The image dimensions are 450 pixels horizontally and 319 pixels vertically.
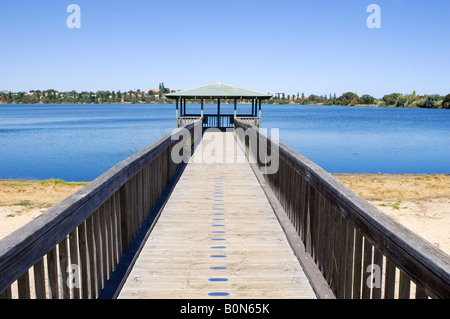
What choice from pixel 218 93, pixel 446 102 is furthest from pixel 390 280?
pixel 446 102

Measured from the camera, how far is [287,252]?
418 centimetres

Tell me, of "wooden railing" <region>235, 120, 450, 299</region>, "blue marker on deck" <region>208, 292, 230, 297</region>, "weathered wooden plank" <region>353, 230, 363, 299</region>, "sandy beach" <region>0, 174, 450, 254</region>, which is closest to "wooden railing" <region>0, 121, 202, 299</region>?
"blue marker on deck" <region>208, 292, 230, 297</region>

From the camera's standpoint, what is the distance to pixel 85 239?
2.80 m

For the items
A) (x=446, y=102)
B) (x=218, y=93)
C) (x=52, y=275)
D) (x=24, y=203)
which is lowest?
(x=24, y=203)

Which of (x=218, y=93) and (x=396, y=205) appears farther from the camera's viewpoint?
(x=218, y=93)

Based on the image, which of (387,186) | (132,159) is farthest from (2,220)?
(387,186)

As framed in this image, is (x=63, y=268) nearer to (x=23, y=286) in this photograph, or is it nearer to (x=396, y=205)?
(x=23, y=286)

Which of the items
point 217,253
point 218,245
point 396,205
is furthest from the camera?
point 396,205

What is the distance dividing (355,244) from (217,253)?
69.2 inches

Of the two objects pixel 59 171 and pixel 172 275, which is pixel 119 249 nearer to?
pixel 172 275

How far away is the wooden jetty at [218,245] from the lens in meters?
1.91

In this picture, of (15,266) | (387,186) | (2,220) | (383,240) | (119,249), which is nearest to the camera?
(15,266)

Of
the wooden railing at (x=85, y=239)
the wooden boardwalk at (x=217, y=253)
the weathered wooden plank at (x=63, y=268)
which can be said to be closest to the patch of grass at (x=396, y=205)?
the wooden boardwalk at (x=217, y=253)
